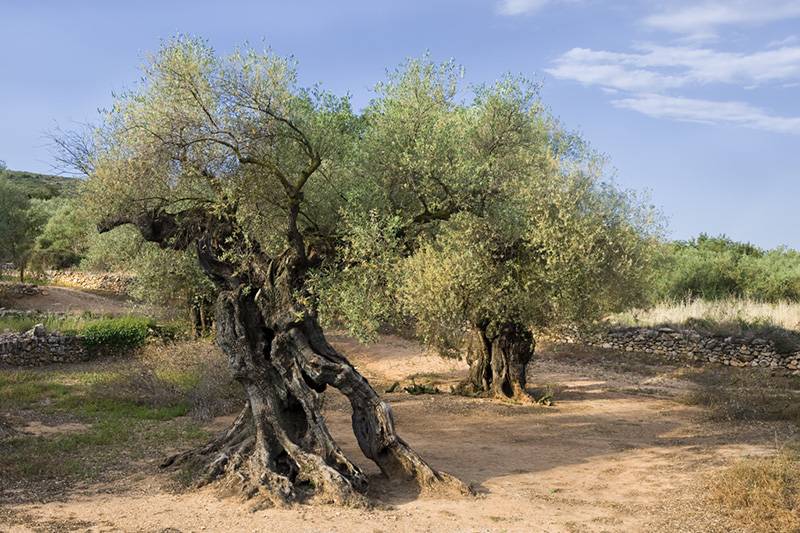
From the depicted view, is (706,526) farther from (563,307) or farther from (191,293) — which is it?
(191,293)

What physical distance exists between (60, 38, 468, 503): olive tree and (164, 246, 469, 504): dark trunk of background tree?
0.09ft

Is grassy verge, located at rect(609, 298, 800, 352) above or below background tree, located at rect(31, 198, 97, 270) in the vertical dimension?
below

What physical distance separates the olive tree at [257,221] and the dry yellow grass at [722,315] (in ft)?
66.0

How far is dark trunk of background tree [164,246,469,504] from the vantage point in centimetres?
1180

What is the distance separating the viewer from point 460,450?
49.6ft

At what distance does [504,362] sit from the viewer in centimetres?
2138

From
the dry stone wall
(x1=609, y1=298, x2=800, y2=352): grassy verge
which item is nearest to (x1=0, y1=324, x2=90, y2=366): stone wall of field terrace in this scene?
the dry stone wall

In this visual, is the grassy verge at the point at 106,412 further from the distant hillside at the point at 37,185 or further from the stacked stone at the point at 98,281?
the distant hillside at the point at 37,185

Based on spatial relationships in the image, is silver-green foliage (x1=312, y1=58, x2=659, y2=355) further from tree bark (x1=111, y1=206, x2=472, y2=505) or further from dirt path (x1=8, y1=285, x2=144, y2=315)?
dirt path (x1=8, y1=285, x2=144, y2=315)

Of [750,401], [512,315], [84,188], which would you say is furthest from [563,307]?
[84,188]

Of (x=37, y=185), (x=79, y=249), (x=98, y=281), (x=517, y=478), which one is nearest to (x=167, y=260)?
(x=517, y=478)

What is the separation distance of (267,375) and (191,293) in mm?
16159

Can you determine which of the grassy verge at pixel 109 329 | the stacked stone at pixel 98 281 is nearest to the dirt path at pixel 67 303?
the stacked stone at pixel 98 281

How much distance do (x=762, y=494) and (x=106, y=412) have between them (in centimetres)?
1519
